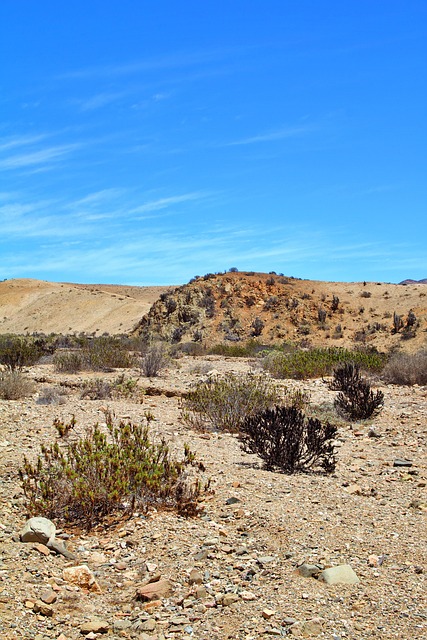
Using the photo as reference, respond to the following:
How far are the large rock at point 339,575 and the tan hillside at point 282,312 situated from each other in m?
25.7

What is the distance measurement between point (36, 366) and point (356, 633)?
592 inches

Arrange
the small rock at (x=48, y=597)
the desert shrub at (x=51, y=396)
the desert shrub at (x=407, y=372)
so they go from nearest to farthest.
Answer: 1. the small rock at (x=48, y=597)
2. the desert shrub at (x=51, y=396)
3. the desert shrub at (x=407, y=372)

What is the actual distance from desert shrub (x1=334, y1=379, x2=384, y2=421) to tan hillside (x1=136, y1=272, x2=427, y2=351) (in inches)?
743

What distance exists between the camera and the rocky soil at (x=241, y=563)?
3414mm

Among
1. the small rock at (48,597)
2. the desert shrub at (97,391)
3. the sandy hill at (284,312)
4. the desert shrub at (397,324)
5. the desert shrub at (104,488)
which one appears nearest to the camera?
the small rock at (48,597)

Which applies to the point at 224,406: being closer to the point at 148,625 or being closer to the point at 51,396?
the point at 51,396

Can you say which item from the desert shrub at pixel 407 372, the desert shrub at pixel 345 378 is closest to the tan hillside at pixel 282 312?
the desert shrub at pixel 407 372

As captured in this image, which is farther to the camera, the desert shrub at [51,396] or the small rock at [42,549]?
the desert shrub at [51,396]

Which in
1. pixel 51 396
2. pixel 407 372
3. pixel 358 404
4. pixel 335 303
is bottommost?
pixel 358 404

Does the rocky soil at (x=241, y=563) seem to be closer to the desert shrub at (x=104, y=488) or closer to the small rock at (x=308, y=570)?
the small rock at (x=308, y=570)

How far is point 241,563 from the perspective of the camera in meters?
4.20

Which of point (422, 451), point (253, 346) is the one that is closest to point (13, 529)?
point (422, 451)

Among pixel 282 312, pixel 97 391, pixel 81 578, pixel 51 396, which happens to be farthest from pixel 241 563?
pixel 282 312

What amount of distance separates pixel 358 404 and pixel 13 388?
20.4 ft
